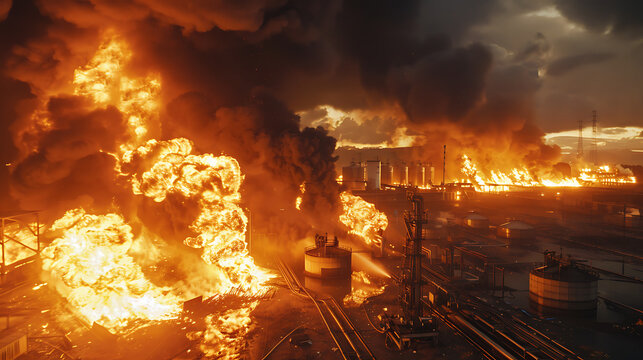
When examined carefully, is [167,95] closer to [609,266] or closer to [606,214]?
[609,266]

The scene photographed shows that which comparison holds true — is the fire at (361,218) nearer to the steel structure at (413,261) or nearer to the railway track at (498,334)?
the railway track at (498,334)

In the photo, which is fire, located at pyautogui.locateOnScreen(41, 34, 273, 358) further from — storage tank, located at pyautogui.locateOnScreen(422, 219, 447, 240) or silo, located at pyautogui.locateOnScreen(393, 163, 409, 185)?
silo, located at pyautogui.locateOnScreen(393, 163, 409, 185)

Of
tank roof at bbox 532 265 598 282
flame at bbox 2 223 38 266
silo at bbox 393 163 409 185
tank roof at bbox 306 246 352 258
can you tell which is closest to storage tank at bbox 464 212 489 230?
tank roof at bbox 532 265 598 282

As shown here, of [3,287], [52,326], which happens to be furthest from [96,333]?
[3,287]

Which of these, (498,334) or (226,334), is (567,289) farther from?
(226,334)

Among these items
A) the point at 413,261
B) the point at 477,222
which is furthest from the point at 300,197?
the point at 477,222

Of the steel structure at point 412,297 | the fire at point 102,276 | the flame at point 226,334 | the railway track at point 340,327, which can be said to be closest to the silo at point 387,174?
the railway track at point 340,327
